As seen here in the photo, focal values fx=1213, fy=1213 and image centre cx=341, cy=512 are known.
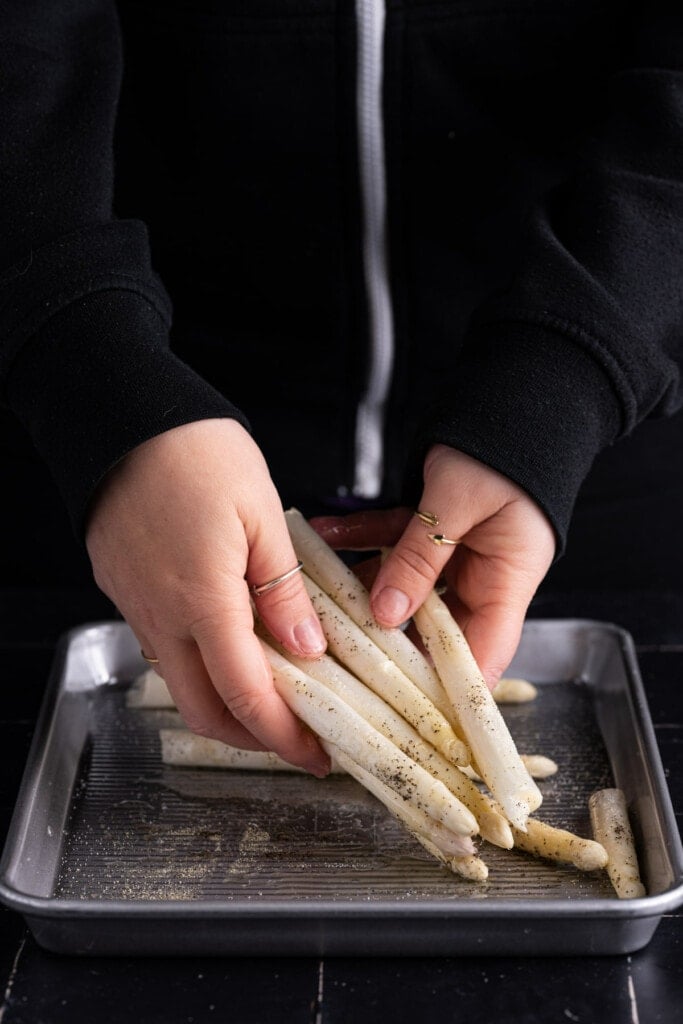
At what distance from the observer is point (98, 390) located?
38.8 inches

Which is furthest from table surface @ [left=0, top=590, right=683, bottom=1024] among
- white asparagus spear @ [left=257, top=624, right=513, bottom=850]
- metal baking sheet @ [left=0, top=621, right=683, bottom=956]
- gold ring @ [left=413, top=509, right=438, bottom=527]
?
gold ring @ [left=413, top=509, right=438, bottom=527]

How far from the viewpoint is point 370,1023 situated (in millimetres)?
875

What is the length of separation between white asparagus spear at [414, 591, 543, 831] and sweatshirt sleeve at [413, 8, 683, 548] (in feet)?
0.43

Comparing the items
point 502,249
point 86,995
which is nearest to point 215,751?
point 86,995

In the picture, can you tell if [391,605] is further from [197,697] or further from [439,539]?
[197,697]

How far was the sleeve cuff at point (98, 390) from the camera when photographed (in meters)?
0.96

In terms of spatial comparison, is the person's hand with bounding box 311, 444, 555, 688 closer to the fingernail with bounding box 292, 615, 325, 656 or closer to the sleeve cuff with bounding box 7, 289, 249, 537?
the fingernail with bounding box 292, 615, 325, 656

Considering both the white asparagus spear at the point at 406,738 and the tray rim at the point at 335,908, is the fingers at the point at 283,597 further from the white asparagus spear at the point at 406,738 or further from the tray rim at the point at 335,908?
the tray rim at the point at 335,908

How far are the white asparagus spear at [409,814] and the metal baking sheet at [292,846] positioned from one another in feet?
0.10

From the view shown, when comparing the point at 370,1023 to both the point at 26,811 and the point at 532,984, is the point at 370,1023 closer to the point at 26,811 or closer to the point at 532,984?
the point at 532,984

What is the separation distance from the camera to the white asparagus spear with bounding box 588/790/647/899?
100cm

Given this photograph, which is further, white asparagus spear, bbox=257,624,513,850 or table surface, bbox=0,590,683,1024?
white asparagus spear, bbox=257,624,513,850

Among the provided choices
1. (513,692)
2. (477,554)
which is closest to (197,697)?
(477,554)

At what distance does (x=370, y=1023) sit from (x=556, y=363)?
0.55 m
